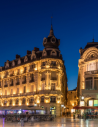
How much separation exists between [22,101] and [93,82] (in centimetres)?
2653

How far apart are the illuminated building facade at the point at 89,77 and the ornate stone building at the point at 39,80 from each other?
32.5 feet

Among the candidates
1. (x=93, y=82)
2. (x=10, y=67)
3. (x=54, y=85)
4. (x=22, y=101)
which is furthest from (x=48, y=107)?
(x=10, y=67)

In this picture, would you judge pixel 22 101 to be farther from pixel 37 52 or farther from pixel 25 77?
pixel 37 52

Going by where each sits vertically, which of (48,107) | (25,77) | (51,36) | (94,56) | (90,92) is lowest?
(48,107)

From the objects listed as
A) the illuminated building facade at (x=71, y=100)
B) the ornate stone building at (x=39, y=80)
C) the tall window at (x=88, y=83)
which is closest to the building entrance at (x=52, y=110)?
the ornate stone building at (x=39, y=80)

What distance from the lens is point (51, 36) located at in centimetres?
6738

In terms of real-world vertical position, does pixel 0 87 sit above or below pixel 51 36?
below

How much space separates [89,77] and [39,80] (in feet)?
57.8

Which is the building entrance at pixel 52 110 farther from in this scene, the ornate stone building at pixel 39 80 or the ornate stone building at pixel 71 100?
the ornate stone building at pixel 71 100

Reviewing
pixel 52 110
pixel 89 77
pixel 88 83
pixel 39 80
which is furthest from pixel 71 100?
pixel 89 77

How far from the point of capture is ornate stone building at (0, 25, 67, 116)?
59.6 meters

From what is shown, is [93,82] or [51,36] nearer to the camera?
[93,82]

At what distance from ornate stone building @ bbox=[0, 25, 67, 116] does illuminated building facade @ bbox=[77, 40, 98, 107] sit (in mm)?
9906

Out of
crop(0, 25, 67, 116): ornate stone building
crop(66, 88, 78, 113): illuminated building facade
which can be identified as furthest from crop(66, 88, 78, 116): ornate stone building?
crop(0, 25, 67, 116): ornate stone building
